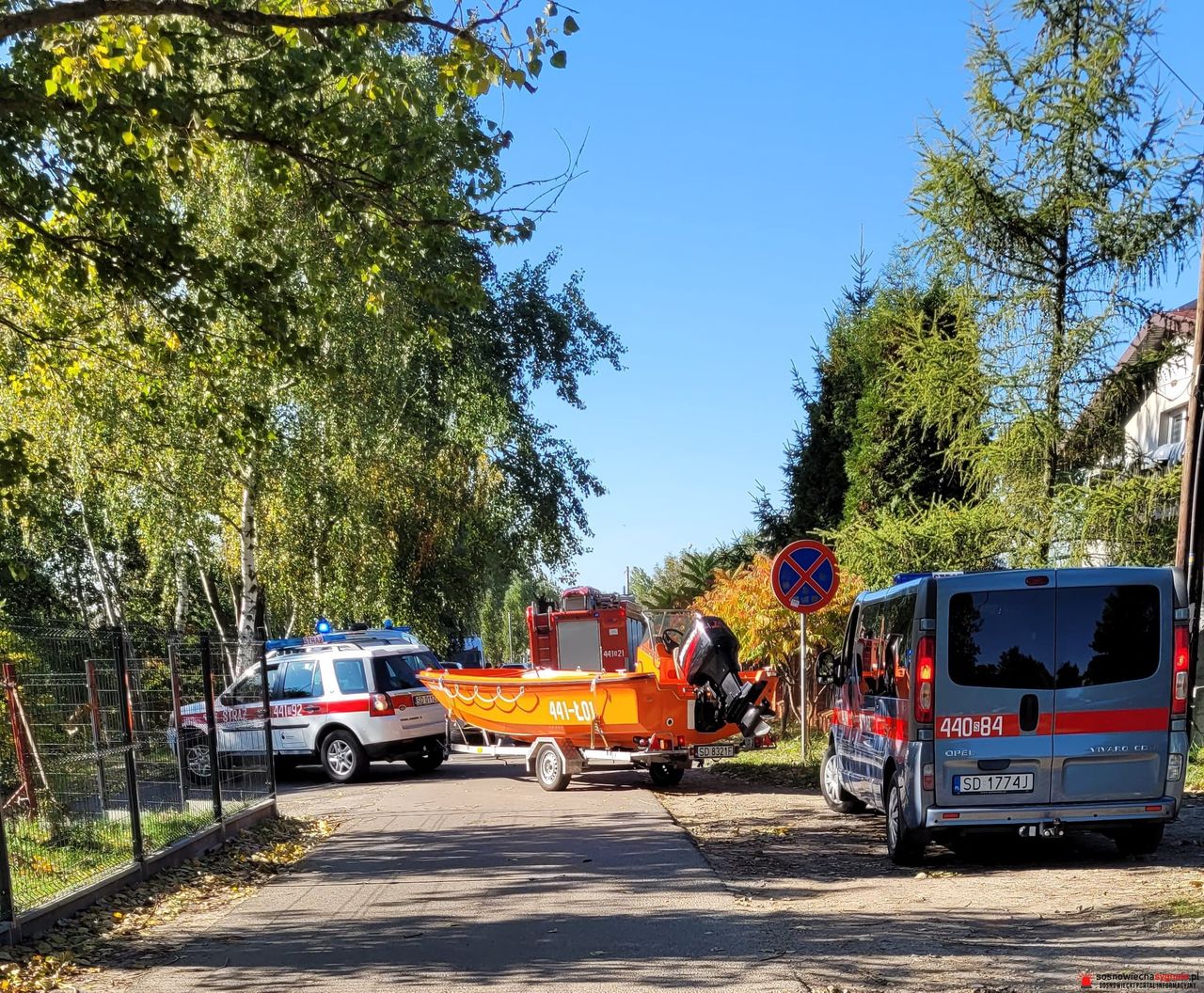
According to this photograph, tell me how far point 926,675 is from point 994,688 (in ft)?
1.64

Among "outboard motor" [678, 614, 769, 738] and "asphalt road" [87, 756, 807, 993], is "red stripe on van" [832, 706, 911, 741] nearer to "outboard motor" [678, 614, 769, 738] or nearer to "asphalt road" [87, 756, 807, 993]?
"asphalt road" [87, 756, 807, 993]

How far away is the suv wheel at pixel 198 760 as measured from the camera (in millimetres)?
11500

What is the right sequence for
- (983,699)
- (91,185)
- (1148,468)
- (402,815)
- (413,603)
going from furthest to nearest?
(413,603)
(1148,468)
(402,815)
(91,185)
(983,699)

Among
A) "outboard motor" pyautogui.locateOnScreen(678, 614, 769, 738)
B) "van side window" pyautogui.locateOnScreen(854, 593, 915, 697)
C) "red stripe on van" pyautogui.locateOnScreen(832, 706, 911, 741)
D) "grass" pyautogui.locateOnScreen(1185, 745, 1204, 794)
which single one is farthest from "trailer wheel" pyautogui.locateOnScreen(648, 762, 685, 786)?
"grass" pyautogui.locateOnScreen(1185, 745, 1204, 794)

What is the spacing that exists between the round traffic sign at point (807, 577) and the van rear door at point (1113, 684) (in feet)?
21.5

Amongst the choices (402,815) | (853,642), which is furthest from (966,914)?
(402,815)

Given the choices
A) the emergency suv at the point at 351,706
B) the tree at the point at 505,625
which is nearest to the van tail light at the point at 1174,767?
the emergency suv at the point at 351,706

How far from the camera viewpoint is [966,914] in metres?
8.11

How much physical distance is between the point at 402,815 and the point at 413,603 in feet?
63.6

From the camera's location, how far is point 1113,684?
9570 mm

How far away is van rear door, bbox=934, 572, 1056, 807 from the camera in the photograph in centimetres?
955

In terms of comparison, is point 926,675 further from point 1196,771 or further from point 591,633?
point 591,633

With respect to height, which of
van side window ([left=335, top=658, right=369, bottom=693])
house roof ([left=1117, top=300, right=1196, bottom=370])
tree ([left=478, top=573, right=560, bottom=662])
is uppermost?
house roof ([left=1117, top=300, right=1196, bottom=370])

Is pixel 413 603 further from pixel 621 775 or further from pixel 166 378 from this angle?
pixel 166 378
